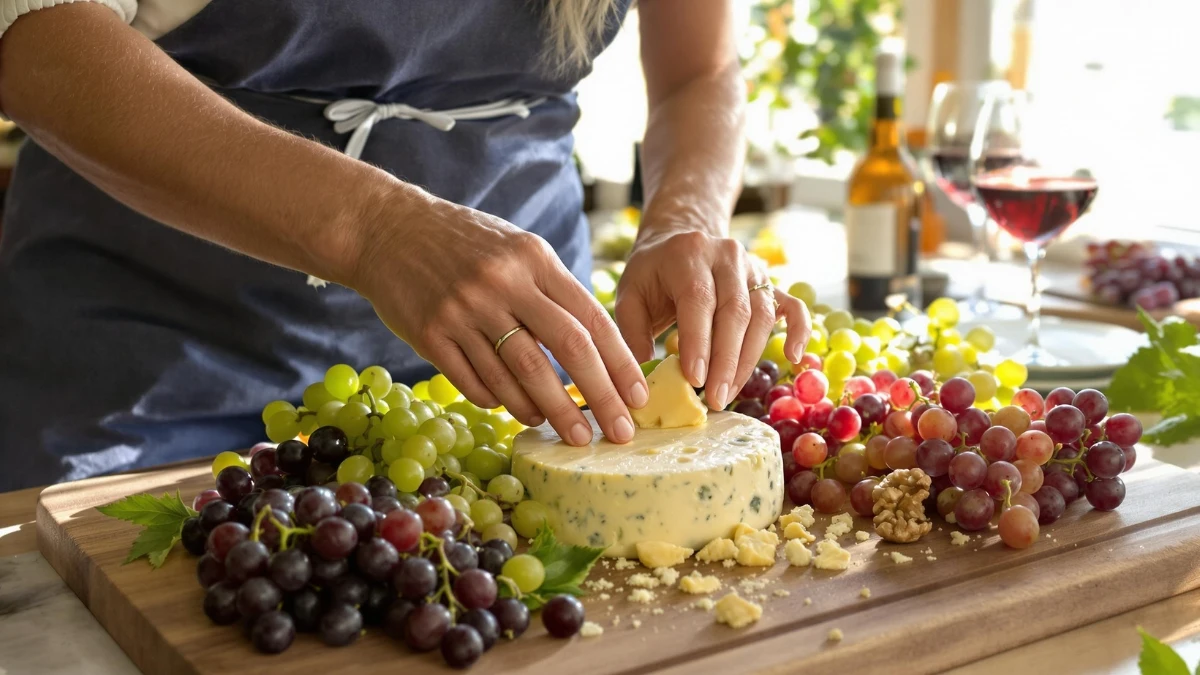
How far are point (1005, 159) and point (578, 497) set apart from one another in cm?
110

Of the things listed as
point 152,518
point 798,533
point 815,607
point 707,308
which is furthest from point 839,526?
point 152,518

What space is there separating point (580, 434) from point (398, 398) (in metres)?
0.20

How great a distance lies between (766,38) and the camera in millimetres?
3834

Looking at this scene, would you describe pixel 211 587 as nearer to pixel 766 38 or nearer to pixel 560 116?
pixel 560 116

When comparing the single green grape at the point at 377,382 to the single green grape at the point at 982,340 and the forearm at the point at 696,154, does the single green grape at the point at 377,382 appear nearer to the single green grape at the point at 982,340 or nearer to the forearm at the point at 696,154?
the forearm at the point at 696,154

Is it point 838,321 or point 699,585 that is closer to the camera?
point 699,585

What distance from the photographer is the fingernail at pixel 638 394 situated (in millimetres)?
1104

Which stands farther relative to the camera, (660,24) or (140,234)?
(660,24)

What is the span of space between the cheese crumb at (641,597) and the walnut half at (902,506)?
0.23m

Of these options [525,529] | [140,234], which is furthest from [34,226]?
[525,529]

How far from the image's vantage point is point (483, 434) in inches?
47.1

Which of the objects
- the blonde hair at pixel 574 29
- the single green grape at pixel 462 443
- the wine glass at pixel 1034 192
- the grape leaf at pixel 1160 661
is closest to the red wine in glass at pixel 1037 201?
the wine glass at pixel 1034 192

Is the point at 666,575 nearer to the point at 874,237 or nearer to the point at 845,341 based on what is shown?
the point at 845,341

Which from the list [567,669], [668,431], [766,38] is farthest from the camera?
[766,38]
